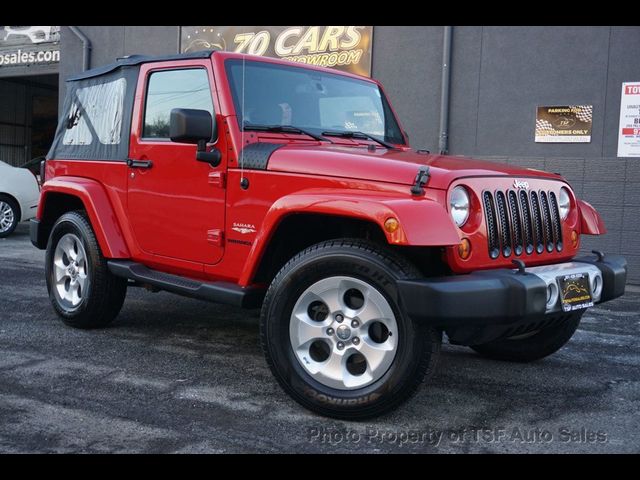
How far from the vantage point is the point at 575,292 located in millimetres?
3812

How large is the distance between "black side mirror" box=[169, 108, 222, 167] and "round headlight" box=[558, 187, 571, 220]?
2040 millimetres

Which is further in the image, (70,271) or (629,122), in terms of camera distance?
(629,122)

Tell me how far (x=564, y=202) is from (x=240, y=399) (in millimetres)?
2212

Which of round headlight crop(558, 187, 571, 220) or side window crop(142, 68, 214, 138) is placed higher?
side window crop(142, 68, 214, 138)

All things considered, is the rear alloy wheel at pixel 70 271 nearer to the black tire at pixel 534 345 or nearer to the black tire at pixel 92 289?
the black tire at pixel 92 289

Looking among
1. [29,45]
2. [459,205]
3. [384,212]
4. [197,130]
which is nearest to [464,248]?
[459,205]

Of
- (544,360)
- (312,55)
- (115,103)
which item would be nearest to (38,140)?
(312,55)

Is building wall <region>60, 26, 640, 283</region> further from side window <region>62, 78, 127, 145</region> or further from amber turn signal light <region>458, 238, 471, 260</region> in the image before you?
amber turn signal light <region>458, 238, 471, 260</region>

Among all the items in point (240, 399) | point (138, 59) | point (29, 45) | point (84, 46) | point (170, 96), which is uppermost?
point (29, 45)

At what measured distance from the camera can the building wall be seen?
30.3 ft

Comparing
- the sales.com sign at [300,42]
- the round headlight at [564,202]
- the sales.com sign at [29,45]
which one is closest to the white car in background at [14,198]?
the sales.com sign at [300,42]

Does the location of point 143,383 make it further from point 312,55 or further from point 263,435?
point 312,55

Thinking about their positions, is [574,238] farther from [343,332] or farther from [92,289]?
[92,289]

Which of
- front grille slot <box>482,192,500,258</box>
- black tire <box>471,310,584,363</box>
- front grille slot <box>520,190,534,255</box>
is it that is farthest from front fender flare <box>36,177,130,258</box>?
front grille slot <box>520,190,534,255</box>
